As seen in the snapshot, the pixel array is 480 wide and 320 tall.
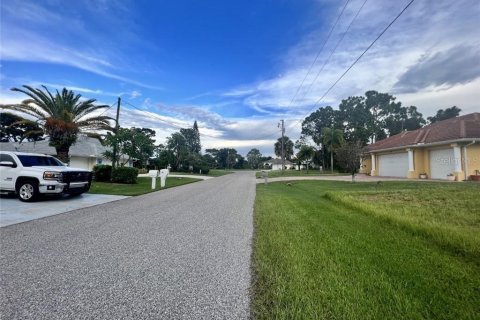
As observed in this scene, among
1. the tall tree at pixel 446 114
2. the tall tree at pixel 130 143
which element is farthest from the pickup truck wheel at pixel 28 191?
the tall tree at pixel 446 114

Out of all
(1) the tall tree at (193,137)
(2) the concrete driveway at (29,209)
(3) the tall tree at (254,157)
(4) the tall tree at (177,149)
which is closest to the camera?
(2) the concrete driveway at (29,209)

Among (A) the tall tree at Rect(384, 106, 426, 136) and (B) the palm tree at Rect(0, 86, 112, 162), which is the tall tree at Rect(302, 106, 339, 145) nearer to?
(A) the tall tree at Rect(384, 106, 426, 136)

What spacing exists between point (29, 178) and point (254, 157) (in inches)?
3940

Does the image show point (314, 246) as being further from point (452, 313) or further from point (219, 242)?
point (452, 313)

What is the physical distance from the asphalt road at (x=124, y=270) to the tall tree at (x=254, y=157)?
325ft

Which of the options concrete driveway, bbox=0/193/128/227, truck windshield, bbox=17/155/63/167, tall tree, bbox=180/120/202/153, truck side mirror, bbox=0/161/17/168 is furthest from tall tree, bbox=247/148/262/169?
concrete driveway, bbox=0/193/128/227

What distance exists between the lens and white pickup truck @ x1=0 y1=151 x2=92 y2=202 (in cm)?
909

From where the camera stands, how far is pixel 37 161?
33.5 ft

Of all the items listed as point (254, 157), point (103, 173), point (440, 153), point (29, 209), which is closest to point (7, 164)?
point (29, 209)

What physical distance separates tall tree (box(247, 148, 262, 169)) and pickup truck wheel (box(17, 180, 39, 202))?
315 feet

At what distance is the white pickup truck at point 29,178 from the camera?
29.8ft

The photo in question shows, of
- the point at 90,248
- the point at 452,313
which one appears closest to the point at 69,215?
the point at 90,248

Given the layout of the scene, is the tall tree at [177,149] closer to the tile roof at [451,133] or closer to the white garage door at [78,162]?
the white garage door at [78,162]

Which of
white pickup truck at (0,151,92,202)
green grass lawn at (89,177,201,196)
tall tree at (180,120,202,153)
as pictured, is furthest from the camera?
tall tree at (180,120,202,153)
